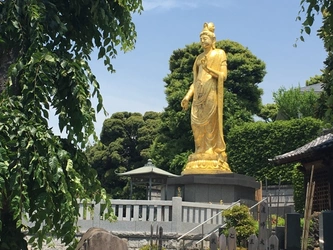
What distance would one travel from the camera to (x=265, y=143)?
2714cm

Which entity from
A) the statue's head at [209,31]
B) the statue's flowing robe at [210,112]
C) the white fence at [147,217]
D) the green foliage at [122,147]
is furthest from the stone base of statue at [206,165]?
the green foliage at [122,147]

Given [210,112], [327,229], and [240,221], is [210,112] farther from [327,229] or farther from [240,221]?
[327,229]

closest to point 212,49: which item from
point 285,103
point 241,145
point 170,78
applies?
point 241,145

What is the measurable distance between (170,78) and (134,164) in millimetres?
6331

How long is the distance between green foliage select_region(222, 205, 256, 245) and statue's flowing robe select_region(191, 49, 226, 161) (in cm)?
631

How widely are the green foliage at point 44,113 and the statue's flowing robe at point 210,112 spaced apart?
13.9 m

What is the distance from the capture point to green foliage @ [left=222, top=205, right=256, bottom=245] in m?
13.1

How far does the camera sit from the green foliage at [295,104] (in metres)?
33.6

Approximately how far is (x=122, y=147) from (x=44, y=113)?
31.0m

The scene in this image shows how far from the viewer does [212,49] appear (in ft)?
68.4

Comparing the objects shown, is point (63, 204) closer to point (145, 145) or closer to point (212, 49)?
point (212, 49)

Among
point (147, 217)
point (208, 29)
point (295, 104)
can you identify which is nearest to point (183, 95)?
point (295, 104)

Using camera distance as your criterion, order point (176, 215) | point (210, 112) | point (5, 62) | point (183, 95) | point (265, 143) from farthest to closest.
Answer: point (183, 95)
point (265, 143)
point (210, 112)
point (176, 215)
point (5, 62)

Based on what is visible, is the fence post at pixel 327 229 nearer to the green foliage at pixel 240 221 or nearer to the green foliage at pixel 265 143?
the green foliage at pixel 240 221
